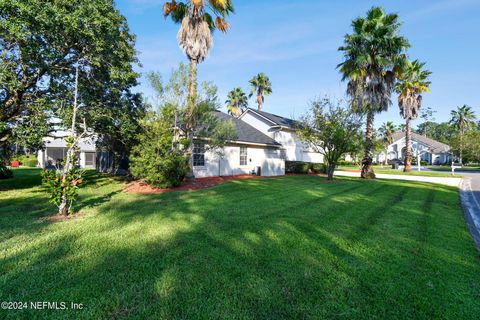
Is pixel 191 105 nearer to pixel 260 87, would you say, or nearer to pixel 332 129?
pixel 332 129

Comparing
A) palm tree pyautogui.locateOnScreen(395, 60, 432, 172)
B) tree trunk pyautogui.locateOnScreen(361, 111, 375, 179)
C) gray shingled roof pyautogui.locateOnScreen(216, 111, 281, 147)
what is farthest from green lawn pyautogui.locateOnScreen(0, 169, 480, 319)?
palm tree pyautogui.locateOnScreen(395, 60, 432, 172)

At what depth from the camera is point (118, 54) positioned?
36.7ft

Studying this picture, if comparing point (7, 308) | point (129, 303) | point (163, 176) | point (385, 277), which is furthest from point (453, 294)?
point (163, 176)

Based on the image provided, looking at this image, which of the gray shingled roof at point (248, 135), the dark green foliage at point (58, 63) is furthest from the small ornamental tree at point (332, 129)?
the dark green foliage at point (58, 63)

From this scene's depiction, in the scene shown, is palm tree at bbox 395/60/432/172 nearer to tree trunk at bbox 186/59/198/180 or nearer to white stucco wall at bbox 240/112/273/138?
white stucco wall at bbox 240/112/273/138

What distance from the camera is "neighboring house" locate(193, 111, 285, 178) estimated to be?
16.4 meters

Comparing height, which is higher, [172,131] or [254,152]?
[172,131]

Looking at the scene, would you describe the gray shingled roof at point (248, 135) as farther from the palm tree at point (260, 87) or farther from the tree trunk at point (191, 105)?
the palm tree at point (260, 87)

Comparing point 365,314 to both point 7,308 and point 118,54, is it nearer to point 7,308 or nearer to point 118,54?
point 7,308

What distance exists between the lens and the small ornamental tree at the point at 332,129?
615 inches

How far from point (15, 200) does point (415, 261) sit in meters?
12.2

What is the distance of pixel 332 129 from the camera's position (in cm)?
1548

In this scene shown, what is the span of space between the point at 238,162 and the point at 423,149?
4805 centimetres

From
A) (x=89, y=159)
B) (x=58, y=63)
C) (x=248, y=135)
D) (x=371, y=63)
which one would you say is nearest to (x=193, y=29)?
(x=58, y=63)
